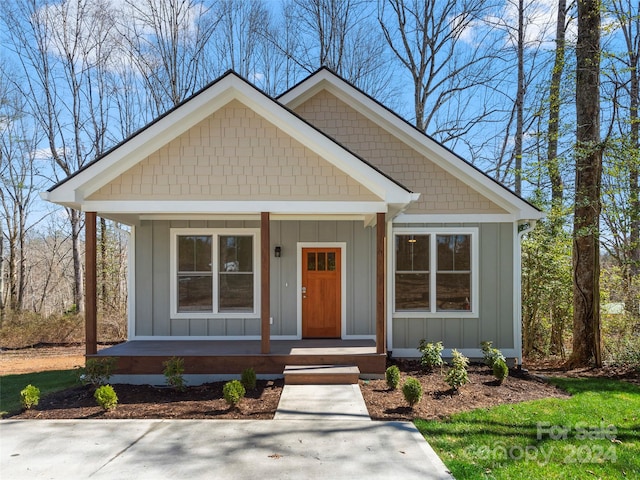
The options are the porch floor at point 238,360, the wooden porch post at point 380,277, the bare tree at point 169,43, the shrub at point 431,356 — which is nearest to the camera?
the wooden porch post at point 380,277

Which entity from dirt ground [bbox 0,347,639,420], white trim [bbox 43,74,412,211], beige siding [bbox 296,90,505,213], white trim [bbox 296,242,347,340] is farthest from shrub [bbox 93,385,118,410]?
beige siding [bbox 296,90,505,213]

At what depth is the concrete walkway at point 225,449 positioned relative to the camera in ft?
13.0

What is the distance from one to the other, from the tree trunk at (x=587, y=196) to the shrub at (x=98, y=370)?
29.0ft

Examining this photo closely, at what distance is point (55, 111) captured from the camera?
17500 millimetres

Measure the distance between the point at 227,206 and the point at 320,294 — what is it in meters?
3.11

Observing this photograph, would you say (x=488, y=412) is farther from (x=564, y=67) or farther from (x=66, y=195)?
(x=564, y=67)

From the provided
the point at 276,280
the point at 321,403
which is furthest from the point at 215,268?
the point at 321,403

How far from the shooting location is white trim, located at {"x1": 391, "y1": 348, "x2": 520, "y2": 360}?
28.1ft

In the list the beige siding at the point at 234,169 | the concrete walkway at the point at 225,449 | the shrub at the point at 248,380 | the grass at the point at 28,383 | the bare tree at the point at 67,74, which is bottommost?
the grass at the point at 28,383

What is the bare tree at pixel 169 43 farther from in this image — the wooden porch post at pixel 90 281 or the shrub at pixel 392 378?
the shrub at pixel 392 378

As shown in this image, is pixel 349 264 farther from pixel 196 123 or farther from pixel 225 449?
pixel 225 449

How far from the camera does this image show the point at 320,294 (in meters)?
8.99

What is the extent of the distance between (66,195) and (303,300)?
4.74 metres

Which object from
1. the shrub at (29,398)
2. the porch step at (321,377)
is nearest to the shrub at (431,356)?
the porch step at (321,377)
